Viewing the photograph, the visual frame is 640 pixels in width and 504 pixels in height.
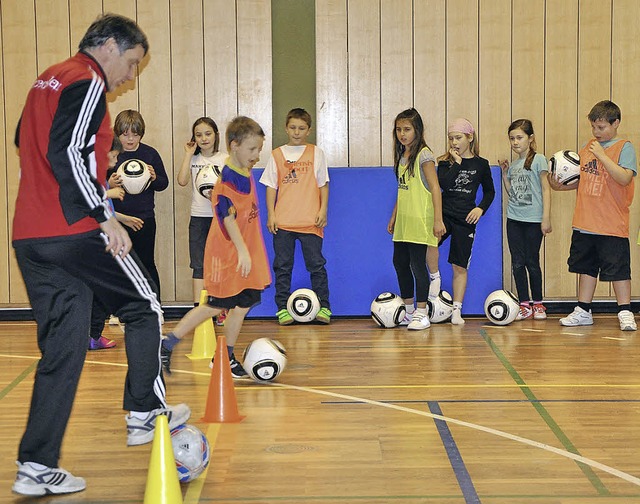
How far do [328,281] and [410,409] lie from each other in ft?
11.7

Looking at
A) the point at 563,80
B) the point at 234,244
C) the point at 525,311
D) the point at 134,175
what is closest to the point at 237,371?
the point at 234,244

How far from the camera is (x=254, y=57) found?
28.7 ft

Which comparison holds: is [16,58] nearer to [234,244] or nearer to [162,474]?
[234,244]

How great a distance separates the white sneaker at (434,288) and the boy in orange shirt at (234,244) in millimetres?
2492

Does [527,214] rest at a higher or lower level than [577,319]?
higher

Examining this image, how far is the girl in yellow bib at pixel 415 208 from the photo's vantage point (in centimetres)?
755

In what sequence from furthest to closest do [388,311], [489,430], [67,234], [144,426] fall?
[388,311] < [489,430] < [144,426] < [67,234]

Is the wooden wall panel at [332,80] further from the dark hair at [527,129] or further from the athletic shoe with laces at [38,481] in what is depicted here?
the athletic shoe with laces at [38,481]

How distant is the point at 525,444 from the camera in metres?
4.21

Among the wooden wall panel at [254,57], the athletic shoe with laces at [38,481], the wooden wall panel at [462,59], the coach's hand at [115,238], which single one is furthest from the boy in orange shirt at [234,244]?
the wooden wall panel at [462,59]

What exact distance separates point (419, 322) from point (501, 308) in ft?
2.47

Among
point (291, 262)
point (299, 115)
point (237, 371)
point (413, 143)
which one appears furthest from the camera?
point (291, 262)

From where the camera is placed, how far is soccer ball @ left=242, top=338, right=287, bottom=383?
555 cm

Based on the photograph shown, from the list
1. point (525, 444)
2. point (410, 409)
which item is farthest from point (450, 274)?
point (525, 444)
